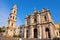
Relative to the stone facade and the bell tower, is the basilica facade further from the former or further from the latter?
the bell tower

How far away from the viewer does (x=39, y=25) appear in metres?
39.1

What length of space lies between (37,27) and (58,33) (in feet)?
42.9

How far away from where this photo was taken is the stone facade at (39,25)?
36888 millimetres

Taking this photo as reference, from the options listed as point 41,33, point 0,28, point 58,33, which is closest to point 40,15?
point 41,33

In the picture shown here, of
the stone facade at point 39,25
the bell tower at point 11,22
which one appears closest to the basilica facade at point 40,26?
the stone facade at point 39,25

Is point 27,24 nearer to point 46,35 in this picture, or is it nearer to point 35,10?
point 35,10

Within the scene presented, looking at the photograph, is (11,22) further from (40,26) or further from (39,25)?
(40,26)

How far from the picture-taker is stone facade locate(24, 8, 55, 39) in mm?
36888

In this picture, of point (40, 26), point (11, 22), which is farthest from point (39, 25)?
point (11, 22)

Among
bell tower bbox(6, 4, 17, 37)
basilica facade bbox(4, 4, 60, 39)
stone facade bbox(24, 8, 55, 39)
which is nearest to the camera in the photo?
basilica facade bbox(4, 4, 60, 39)

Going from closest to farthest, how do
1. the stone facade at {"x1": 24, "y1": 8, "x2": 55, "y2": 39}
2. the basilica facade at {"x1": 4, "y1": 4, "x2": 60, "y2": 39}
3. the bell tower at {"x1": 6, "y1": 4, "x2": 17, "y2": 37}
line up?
1. the basilica facade at {"x1": 4, "y1": 4, "x2": 60, "y2": 39}
2. the stone facade at {"x1": 24, "y1": 8, "x2": 55, "y2": 39}
3. the bell tower at {"x1": 6, "y1": 4, "x2": 17, "y2": 37}

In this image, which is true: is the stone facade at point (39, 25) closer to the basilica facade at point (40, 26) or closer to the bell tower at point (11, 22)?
the basilica facade at point (40, 26)

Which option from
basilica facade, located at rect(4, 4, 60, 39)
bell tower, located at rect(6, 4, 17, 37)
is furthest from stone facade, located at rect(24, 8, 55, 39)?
bell tower, located at rect(6, 4, 17, 37)

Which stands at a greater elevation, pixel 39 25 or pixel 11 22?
pixel 11 22
